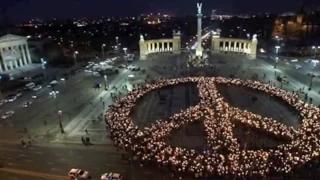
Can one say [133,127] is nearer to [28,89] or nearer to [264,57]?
[28,89]

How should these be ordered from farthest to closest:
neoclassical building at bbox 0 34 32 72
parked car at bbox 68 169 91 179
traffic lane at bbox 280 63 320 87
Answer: neoclassical building at bbox 0 34 32 72 → traffic lane at bbox 280 63 320 87 → parked car at bbox 68 169 91 179

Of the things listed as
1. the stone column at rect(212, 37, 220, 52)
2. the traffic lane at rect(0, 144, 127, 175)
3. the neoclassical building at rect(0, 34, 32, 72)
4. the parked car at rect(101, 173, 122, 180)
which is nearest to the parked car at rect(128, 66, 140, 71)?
the stone column at rect(212, 37, 220, 52)

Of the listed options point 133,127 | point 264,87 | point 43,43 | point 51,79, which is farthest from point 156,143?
point 43,43

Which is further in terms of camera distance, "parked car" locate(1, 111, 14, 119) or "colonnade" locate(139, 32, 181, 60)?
"colonnade" locate(139, 32, 181, 60)

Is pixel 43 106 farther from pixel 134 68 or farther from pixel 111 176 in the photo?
pixel 134 68

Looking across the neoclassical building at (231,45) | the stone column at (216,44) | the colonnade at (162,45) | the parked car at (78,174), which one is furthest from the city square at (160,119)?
the colonnade at (162,45)

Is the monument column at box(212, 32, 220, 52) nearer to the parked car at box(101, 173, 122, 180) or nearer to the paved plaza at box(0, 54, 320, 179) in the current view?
the paved plaza at box(0, 54, 320, 179)

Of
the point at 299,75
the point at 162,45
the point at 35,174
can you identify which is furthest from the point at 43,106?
the point at 162,45
